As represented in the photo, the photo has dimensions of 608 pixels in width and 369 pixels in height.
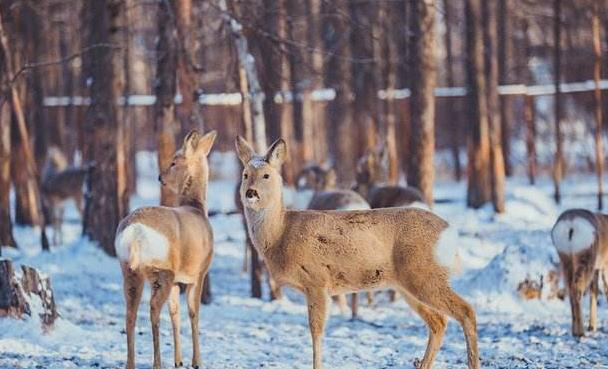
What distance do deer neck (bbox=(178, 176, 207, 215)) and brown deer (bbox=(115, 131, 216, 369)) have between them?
0.4 inches

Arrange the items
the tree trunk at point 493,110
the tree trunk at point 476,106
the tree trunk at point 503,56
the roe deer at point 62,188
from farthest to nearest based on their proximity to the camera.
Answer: the tree trunk at point 503,56, the roe deer at point 62,188, the tree trunk at point 493,110, the tree trunk at point 476,106

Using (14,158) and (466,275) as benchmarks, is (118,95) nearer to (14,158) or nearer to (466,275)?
(14,158)

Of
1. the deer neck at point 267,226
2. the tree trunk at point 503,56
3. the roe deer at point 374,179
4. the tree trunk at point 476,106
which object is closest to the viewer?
the deer neck at point 267,226

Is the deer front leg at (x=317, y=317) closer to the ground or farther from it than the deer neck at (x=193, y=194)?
closer to the ground

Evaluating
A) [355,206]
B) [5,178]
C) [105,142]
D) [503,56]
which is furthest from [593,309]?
[503,56]

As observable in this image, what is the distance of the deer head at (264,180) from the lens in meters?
9.05

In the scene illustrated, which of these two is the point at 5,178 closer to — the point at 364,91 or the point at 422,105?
the point at 422,105

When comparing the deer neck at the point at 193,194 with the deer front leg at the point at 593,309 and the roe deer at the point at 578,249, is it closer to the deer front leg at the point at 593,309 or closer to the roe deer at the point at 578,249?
the roe deer at the point at 578,249

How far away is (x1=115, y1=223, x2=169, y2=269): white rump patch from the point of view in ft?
29.5

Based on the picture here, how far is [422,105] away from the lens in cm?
1742

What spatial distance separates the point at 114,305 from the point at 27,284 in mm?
3322

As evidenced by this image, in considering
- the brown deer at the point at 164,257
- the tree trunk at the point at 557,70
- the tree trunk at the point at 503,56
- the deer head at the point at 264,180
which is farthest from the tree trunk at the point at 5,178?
the tree trunk at the point at 503,56

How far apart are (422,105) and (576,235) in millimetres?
5911

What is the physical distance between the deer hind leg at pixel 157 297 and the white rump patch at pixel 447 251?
239 cm
